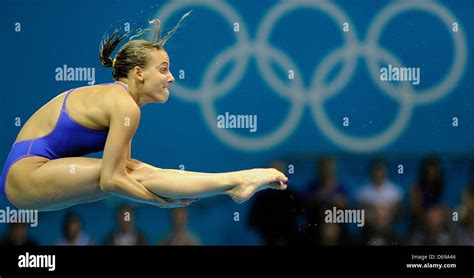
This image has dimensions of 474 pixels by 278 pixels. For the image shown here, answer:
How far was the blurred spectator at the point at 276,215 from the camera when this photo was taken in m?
7.20

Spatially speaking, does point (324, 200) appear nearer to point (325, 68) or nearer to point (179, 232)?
point (325, 68)

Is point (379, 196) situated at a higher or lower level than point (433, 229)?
higher

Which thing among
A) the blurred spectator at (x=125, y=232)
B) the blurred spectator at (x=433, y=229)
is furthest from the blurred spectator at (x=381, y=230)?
the blurred spectator at (x=125, y=232)

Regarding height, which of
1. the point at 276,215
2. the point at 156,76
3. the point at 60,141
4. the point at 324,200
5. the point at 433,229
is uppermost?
the point at 156,76

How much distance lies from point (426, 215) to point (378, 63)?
1.46m

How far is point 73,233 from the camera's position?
7262mm

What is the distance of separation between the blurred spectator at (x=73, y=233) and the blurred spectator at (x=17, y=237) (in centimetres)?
27

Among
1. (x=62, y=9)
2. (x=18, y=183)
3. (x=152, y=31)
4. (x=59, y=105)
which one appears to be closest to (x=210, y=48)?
(x=152, y=31)

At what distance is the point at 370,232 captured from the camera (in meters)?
7.28

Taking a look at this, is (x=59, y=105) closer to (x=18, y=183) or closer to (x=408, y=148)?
(x=18, y=183)

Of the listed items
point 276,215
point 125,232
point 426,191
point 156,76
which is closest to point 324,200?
point 276,215

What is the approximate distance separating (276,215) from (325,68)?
144 cm

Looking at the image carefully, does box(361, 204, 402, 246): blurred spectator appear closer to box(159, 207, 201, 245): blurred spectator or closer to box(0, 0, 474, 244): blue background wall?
box(0, 0, 474, 244): blue background wall

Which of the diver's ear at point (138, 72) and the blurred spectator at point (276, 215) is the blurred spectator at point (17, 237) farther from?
the diver's ear at point (138, 72)
